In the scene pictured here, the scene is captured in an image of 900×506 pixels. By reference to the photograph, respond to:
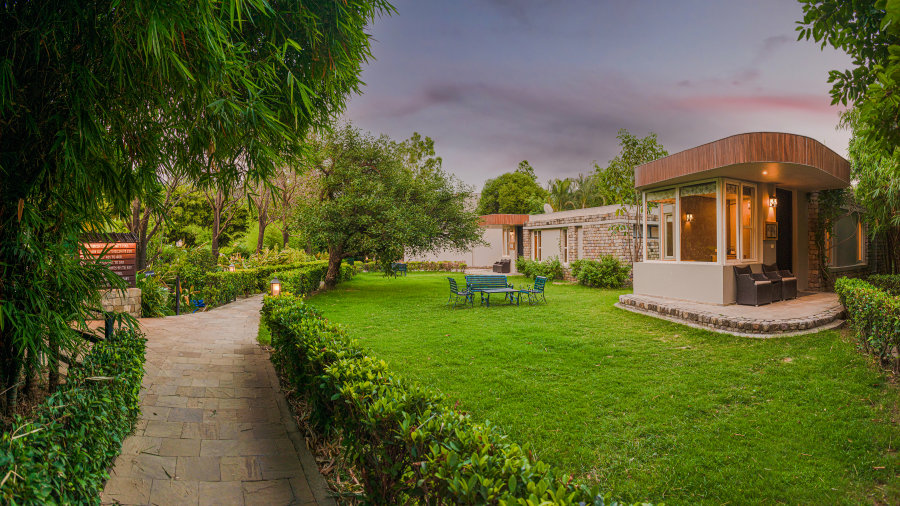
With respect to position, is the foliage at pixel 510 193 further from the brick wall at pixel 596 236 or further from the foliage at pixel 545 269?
the brick wall at pixel 596 236

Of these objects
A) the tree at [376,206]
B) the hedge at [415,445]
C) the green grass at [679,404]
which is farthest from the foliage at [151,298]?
the hedge at [415,445]

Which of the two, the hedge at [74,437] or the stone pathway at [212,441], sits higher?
the hedge at [74,437]

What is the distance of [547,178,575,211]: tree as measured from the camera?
3575cm

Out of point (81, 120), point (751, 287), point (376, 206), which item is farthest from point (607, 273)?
point (81, 120)

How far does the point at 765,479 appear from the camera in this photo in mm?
2977

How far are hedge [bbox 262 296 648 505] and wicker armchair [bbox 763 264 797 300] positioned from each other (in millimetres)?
9656

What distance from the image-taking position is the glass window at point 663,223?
10180 millimetres

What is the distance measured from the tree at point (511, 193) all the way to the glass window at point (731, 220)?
29.1 meters

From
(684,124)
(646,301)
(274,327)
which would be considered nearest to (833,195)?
(646,301)

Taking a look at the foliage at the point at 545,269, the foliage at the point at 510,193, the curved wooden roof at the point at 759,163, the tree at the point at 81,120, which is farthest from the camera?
the foliage at the point at 510,193

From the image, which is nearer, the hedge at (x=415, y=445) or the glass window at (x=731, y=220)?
the hedge at (x=415, y=445)

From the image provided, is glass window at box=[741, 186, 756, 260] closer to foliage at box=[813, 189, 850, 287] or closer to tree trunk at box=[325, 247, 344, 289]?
foliage at box=[813, 189, 850, 287]

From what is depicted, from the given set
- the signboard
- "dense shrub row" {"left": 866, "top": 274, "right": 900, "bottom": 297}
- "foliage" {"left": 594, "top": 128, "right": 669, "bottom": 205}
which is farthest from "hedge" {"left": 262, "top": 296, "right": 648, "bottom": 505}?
"foliage" {"left": 594, "top": 128, "right": 669, "bottom": 205}

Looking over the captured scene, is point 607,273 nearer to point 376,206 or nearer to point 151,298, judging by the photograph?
point 376,206
